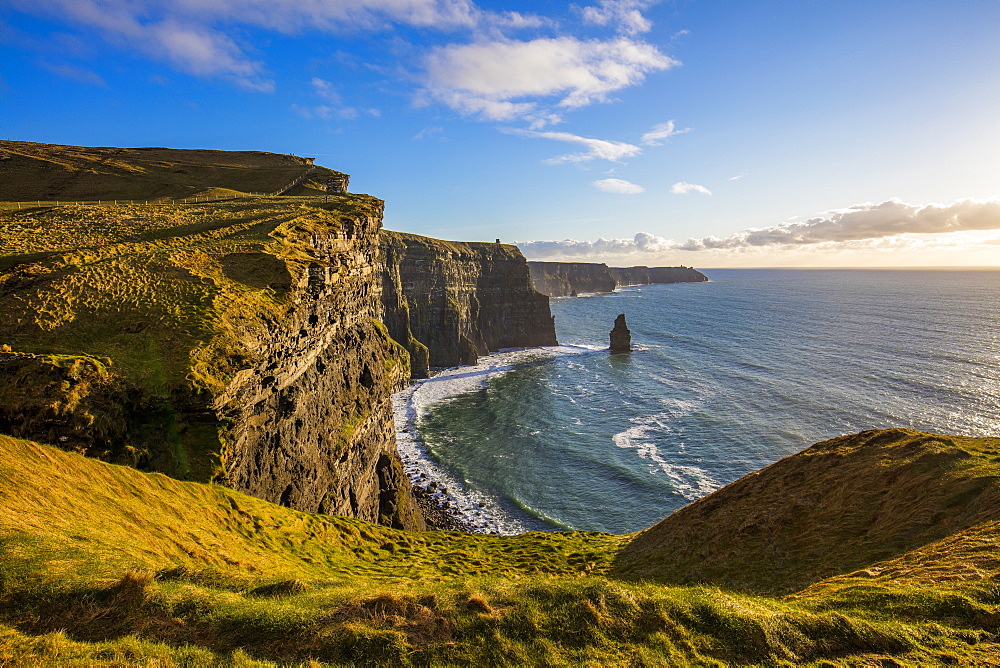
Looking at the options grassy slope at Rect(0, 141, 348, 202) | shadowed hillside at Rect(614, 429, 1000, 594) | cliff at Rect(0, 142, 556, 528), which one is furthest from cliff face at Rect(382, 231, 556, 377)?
shadowed hillside at Rect(614, 429, 1000, 594)

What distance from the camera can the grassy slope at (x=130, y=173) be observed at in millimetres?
49219

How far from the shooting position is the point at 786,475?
71.1ft

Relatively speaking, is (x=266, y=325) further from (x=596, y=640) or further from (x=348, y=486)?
(x=596, y=640)

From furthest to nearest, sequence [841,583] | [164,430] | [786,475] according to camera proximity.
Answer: [786,475] < [164,430] < [841,583]

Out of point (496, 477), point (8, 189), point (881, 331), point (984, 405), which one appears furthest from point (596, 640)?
point (881, 331)

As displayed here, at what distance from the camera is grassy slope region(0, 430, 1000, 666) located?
28.5ft

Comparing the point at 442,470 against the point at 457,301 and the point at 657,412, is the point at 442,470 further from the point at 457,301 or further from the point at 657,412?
the point at 457,301

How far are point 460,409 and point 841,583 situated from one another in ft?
204

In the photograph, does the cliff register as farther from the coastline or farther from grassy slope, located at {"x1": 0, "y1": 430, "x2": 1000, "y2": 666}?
the coastline

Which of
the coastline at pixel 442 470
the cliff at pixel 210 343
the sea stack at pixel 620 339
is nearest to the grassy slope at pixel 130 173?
the cliff at pixel 210 343

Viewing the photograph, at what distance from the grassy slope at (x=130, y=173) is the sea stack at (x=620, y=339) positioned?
246ft

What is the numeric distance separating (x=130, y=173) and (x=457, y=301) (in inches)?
2708

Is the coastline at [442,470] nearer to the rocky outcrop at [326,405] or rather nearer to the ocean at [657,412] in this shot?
the ocean at [657,412]

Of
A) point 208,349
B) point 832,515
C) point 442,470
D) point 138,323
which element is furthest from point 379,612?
point 442,470
